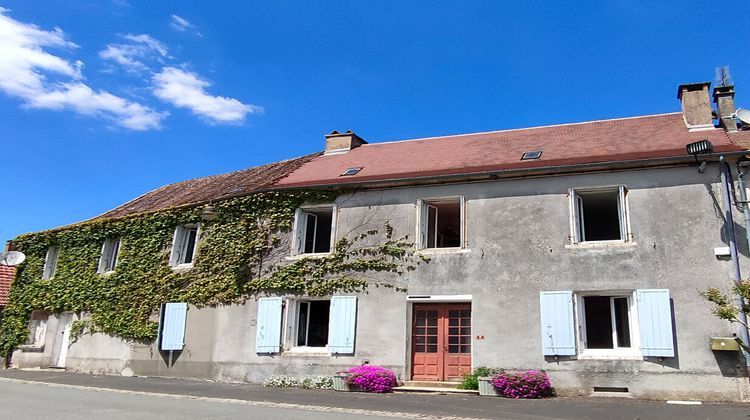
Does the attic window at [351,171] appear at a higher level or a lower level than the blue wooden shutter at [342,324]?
higher

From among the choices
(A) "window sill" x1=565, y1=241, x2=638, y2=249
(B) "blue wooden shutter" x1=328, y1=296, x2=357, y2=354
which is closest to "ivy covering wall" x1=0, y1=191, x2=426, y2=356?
(B) "blue wooden shutter" x1=328, y1=296, x2=357, y2=354

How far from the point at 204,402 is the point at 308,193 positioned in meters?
6.58

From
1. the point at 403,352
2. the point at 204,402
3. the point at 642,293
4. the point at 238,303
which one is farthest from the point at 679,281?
the point at 238,303

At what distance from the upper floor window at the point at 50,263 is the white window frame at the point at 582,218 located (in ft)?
57.4

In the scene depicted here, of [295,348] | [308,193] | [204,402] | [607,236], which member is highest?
[308,193]

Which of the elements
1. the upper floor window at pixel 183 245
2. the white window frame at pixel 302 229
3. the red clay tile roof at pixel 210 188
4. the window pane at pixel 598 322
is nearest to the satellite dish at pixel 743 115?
the window pane at pixel 598 322

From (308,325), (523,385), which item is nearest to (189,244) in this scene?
(308,325)

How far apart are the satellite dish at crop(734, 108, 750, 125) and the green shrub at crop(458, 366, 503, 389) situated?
8.73 meters

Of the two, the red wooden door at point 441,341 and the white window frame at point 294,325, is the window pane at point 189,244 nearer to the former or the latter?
the white window frame at point 294,325

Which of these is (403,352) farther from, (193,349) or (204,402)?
(193,349)

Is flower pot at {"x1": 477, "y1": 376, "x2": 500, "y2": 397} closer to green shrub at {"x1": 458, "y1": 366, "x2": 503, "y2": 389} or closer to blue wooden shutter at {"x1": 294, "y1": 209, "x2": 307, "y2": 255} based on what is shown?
green shrub at {"x1": 458, "y1": 366, "x2": 503, "y2": 389}

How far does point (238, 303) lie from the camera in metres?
15.5

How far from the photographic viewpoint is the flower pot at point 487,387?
11.7 m

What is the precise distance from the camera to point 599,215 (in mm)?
14000
